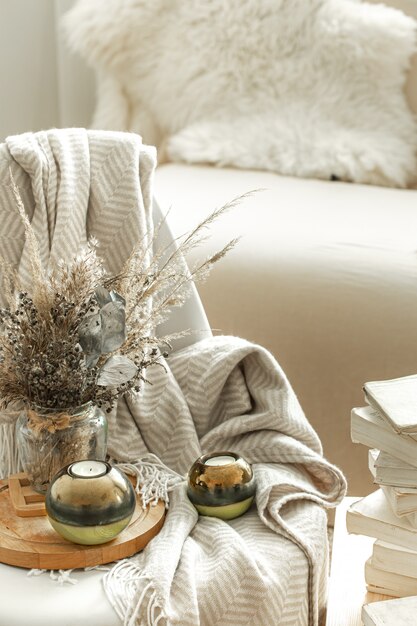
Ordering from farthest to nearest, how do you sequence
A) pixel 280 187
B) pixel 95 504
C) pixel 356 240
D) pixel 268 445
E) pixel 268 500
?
pixel 280 187
pixel 356 240
pixel 268 445
pixel 268 500
pixel 95 504

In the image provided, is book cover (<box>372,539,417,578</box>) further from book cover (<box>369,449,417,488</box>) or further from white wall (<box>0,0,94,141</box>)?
white wall (<box>0,0,94,141</box>)

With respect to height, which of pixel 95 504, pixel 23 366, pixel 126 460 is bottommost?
pixel 126 460

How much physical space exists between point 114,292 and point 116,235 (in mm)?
279

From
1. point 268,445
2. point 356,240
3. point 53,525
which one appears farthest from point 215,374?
point 356,240

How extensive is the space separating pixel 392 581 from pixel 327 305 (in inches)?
32.0

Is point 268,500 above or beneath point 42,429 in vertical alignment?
beneath

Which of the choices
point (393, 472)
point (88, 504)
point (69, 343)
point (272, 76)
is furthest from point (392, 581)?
point (272, 76)

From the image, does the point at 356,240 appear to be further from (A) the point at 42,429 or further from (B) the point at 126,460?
(A) the point at 42,429

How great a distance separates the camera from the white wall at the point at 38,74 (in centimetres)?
290

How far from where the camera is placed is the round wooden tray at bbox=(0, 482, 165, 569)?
1.15m

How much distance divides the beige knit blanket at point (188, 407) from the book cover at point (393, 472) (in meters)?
0.15

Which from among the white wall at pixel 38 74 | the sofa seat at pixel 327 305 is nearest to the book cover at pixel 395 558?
the sofa seat at pixel 327 305

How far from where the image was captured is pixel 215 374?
4.64 feet

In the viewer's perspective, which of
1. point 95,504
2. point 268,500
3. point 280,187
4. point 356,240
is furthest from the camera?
point 280,187
